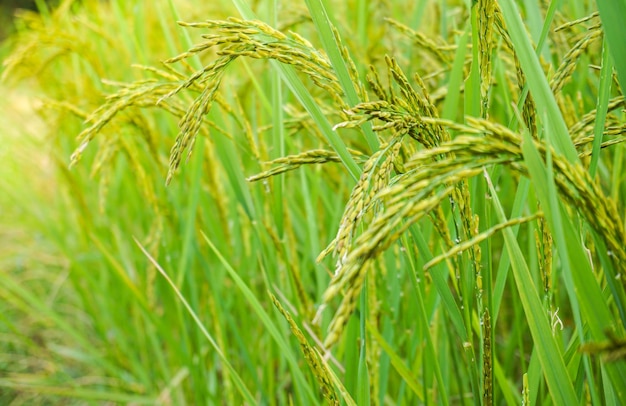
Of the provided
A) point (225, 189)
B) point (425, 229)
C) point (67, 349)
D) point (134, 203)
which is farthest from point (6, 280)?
point (425, 229)

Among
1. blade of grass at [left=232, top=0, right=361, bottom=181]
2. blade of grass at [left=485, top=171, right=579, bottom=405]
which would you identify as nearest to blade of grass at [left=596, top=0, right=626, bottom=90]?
blade of grass at [left=485, top=171, right=579, bottom=405]

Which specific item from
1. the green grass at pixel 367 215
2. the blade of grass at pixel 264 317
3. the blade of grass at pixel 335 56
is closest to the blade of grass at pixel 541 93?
the green grass at pixel 367 215

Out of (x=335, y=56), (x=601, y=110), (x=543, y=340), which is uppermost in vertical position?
(x=335, y=56)

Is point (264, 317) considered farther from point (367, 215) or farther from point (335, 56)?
point (335, 56)

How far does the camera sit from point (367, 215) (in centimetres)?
93

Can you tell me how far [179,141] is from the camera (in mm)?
616

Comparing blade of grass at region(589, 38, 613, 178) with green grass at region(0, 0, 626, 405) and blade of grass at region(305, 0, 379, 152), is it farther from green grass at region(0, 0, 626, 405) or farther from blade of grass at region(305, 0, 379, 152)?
blade of grass at region(305, 0, 379, 152)

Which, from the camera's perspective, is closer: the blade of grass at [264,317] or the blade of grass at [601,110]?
the blade of grass at [601,110]

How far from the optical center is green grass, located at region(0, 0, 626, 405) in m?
0.50

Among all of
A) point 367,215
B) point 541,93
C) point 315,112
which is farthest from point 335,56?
point 367,215

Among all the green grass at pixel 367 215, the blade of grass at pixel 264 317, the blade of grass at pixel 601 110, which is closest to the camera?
the green grass at pixel 367 215

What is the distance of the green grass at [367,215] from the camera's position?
1.63 feet

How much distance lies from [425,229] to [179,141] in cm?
49

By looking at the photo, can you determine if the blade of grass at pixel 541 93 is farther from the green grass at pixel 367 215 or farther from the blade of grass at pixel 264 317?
the blade of grass at pixel 264 317
